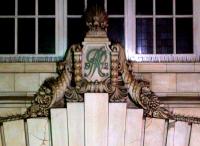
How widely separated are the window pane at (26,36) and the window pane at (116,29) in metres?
0.73

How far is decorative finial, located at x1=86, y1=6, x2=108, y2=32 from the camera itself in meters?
4.55

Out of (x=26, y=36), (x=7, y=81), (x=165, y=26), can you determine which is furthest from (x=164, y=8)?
(x=7, y=81)

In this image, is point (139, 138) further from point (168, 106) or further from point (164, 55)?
point (164, 55)

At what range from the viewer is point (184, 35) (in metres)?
4.89

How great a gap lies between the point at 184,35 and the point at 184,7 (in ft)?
0.87

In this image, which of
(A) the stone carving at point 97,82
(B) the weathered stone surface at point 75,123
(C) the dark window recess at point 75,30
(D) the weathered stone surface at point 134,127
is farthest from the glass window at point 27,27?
(D) the weathered stone surface at point 134,127

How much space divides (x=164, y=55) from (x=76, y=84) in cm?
90

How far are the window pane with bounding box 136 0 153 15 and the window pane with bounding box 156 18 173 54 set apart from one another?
0.12 m

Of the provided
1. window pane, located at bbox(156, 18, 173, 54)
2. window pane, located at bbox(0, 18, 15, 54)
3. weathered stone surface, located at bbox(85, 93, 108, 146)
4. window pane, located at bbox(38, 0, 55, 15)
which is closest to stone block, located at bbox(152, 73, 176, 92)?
window pane, located at bbox(156, 18, 173, 54)

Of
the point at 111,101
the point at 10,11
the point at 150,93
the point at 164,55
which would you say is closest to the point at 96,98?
the point at 111,101

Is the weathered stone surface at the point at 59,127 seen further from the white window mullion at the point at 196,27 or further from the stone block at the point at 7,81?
the white window mullion at the point at 196,27

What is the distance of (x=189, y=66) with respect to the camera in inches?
185

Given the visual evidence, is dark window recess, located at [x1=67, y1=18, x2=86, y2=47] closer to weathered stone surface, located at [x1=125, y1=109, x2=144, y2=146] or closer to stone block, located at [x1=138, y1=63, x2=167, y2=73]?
stone block, located at [x1=138, y1=63, x2=167, y2=73]

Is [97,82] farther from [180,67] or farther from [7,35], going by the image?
[7,35]
